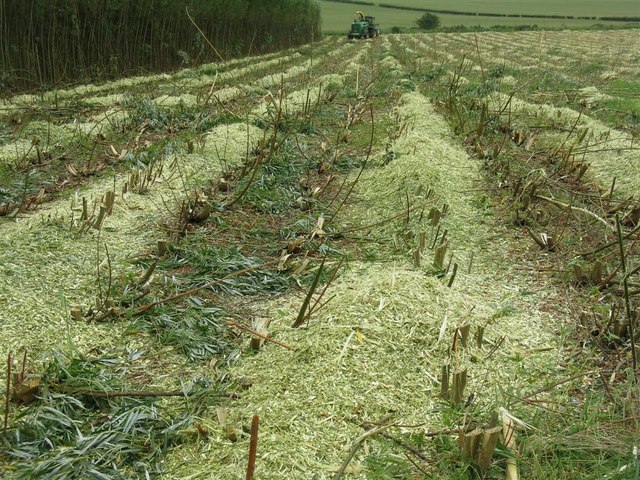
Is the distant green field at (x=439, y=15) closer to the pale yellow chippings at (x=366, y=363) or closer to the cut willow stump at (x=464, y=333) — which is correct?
the pale yellow chippings at (x=366, y=363)

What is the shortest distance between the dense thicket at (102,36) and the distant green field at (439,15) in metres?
28.4

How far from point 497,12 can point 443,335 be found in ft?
212

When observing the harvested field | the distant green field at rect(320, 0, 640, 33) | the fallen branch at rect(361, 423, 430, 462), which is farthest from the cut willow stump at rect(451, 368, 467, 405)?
the distant green field at rect(320, 0, 640, 33)

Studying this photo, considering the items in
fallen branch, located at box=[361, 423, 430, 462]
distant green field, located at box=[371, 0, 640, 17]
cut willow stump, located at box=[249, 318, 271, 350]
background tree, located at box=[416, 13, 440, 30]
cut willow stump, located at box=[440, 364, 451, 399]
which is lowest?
fallen branch, located at box=[361, 423, 430, 462]

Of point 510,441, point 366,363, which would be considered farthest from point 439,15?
point 510,441

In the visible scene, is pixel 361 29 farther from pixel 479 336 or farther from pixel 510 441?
pixel 510 441

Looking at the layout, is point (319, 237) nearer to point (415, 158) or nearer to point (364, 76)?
point (415, 158)

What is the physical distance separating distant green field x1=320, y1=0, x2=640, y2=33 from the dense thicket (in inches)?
1120

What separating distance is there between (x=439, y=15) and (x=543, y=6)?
1459 cm

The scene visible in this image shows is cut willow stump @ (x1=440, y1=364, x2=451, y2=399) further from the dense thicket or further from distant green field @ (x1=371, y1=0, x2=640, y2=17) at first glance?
distant green field @ (x1=371, y1=0, x2=640, y2=17)

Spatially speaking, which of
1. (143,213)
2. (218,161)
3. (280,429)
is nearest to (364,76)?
(218,161)

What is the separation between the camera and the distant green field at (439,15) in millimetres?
51438

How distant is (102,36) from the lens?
14797 millimetres

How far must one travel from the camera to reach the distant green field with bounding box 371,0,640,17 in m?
60.4
